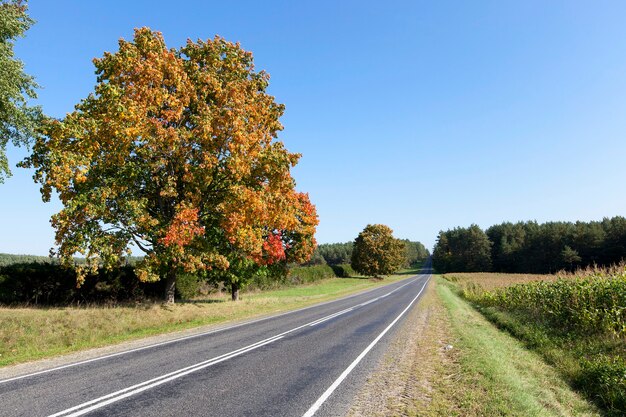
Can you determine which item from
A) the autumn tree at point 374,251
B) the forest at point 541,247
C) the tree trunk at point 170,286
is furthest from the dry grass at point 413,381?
the autumn tree at point 374,251

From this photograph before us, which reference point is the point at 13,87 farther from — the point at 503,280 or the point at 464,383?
the point at 503,280

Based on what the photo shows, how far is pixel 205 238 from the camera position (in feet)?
69.2

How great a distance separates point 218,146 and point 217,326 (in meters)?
9.21

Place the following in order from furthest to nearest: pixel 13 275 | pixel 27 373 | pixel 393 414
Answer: pixel 13 275
pixel 27 373
pixel 393 414

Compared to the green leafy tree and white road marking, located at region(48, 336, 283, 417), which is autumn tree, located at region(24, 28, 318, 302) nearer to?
white road marking, located at region(48, 336, 283, 417)

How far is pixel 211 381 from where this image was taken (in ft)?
25.0

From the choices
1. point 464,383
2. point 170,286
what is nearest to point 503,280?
point 170,286

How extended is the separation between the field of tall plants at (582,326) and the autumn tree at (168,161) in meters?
13.3

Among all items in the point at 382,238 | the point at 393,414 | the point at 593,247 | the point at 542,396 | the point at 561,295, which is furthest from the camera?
the point at 382,238

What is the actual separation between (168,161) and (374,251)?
63028 mm

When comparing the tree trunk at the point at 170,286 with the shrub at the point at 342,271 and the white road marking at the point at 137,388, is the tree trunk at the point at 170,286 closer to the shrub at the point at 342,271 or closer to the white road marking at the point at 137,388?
the white road marking at the point at 137,388

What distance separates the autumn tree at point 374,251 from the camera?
78.5 metres

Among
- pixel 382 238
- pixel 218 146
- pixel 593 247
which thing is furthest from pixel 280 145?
pixel 593 247

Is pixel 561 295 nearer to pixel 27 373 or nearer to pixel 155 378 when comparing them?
pixel 155 378
